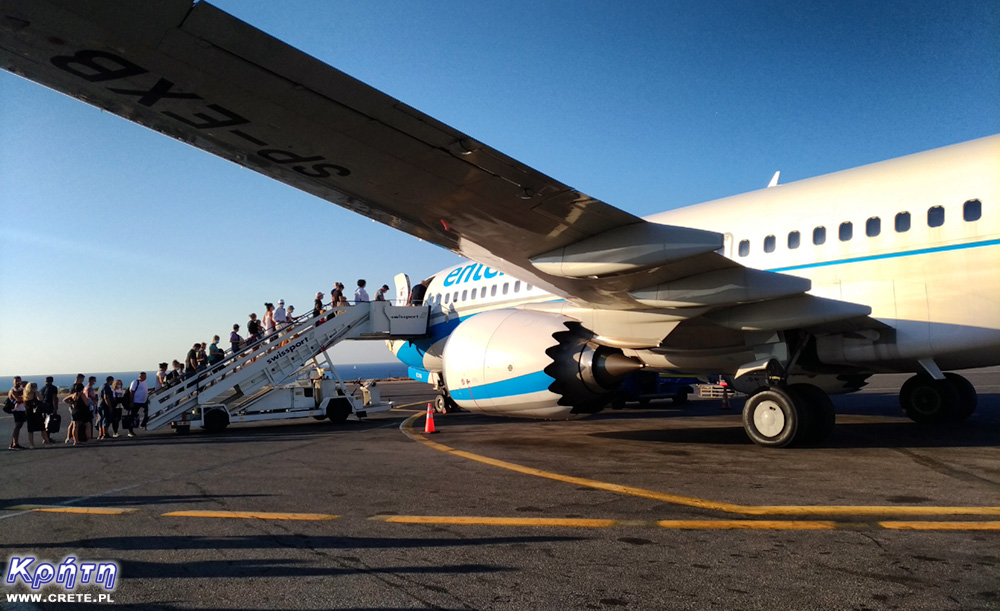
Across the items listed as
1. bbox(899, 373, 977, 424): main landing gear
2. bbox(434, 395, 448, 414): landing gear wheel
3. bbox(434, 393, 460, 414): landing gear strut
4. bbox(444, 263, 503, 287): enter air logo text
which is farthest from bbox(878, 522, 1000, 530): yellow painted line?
bbox(434, 395, 448, 414): landing gear wheel

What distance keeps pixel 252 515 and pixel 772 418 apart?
706 cm

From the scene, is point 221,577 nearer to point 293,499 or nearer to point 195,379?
point 293,499

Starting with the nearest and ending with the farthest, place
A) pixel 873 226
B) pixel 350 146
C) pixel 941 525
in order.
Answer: pixel 941 525 < pixel 350 146 < pixel 873 226

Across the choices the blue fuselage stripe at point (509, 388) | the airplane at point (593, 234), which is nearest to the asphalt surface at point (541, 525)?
the blue fuselage stripe at point (509, 388)

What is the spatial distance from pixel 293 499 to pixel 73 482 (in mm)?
4085

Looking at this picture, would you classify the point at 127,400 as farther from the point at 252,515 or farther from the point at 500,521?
the point at 500,521

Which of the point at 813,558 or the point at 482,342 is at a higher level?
the point at 482,342

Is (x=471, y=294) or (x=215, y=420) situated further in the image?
(x=471, y=294)

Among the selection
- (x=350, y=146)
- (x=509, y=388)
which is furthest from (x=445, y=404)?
(x=350, y=146)

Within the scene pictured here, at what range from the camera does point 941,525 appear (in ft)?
15.6

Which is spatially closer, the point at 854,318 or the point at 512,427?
the point at 854,318

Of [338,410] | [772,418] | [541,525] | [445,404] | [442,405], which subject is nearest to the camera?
[541,525]

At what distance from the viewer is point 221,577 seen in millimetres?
4059

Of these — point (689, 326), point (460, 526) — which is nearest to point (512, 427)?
point (689, 326)
